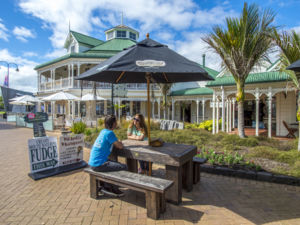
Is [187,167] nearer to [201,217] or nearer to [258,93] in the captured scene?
[201,217]

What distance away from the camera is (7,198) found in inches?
143

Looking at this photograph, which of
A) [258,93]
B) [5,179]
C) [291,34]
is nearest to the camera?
[5,179]

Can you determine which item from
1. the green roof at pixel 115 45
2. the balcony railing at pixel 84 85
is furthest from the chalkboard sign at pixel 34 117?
the green roof at pixel 115 45

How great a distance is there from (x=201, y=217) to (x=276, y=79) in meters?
8.46

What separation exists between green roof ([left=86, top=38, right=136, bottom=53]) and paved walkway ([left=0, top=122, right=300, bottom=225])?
59.5ft

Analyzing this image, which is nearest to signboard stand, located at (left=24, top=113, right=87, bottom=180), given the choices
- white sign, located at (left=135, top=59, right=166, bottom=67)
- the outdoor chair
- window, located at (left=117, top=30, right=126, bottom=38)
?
white sign, located at (left=135, top=59, right=166, bottom=67)

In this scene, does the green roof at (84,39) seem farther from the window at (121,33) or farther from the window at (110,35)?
the window at (121,33)

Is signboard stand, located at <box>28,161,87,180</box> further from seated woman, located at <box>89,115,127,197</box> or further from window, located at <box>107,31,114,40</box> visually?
window, located at <box>107,31,114,40</box>

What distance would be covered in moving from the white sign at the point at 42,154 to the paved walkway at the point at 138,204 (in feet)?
1.22

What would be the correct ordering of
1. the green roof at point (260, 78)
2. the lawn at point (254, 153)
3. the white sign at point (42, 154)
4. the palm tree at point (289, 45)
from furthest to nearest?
the green roof at point (260, 78)
the palm tree at point (289, 45)
the lawn at point (254, 153)
the white sign at point (42, 154)

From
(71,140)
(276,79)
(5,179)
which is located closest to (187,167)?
(71,140)

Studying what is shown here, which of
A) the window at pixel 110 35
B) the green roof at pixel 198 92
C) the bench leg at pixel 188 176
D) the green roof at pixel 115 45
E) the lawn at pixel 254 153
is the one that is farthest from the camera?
the window at pixel 110 35

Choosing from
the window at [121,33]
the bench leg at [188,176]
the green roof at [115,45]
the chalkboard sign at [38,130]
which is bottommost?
the bench leg at [188,176]

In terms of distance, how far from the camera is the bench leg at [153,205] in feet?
9.46
